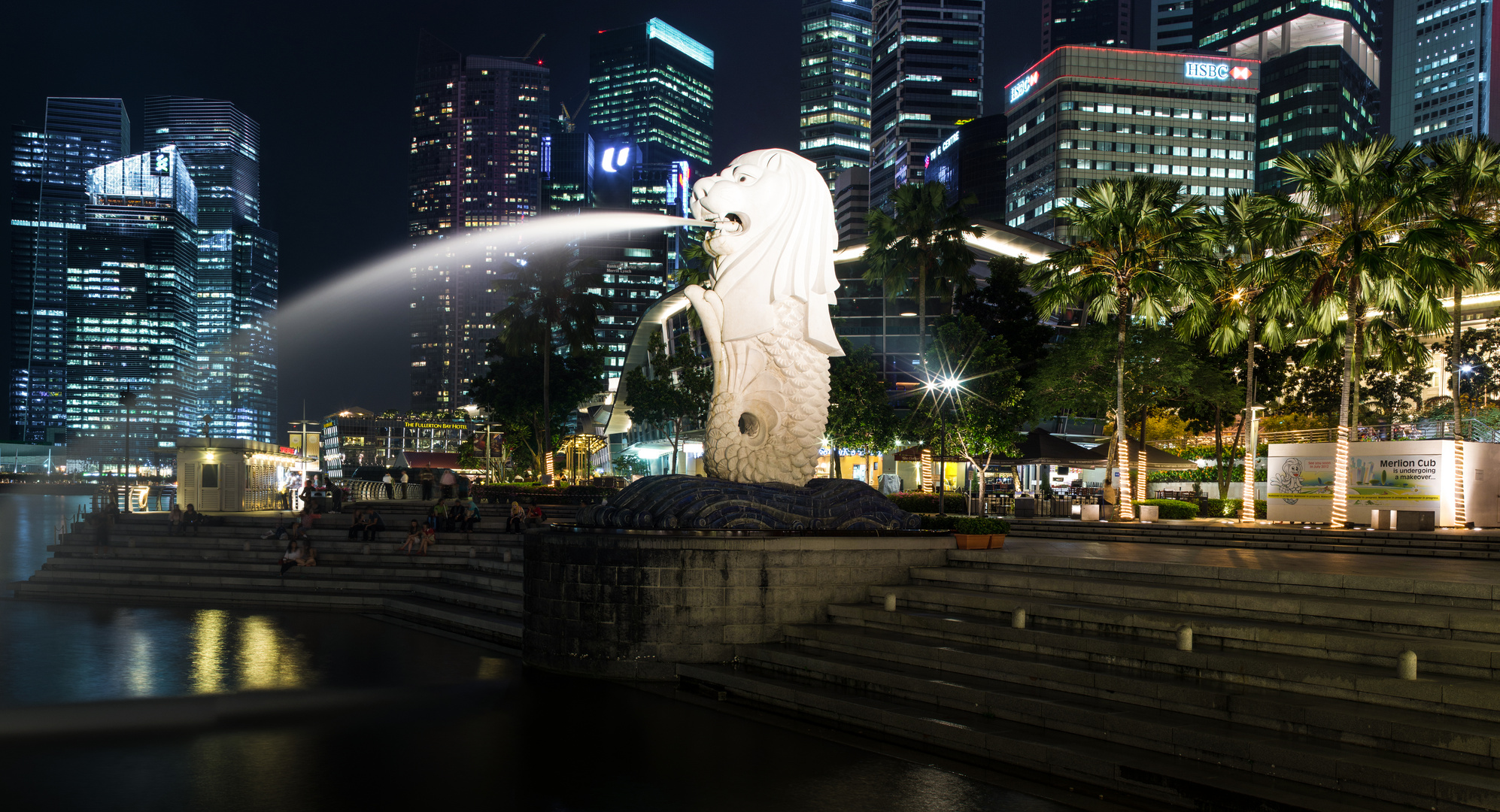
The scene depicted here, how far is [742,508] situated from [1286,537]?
1462 cm

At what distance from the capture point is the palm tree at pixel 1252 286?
27625 millimetres

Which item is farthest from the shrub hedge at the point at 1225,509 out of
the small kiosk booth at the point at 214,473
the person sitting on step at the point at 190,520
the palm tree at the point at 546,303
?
the small kiosk booth at the point at 214,473

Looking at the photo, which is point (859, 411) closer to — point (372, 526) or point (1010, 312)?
point (1010, 312)

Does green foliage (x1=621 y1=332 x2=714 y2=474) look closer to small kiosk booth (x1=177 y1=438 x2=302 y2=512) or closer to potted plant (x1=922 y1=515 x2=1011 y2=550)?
small kiosk booth (x1=177 y1=438 x2=302 y2=512)

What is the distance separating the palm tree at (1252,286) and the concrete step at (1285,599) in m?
17.6

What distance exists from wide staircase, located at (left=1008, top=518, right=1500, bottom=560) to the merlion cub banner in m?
1.17

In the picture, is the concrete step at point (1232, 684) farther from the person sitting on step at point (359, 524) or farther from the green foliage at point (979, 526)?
the person sitting on step at point (359, 524)

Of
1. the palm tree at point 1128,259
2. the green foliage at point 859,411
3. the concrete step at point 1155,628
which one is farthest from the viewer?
the green foliage at point 859,411

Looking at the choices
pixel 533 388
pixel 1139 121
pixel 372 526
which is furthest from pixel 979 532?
pixel 1139 121

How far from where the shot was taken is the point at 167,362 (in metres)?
169

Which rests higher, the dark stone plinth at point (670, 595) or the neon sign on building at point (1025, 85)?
the neon sign on building at point (1025, 85)

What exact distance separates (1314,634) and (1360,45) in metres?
201

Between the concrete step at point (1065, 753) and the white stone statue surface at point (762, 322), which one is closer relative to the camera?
the concrete step at point (1065, 753)

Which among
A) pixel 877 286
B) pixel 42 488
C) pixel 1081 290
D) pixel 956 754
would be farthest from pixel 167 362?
pixel 956 754
